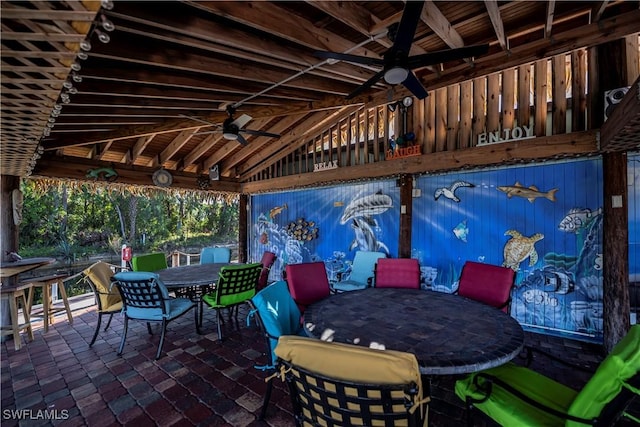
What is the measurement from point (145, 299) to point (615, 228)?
5.70 metres

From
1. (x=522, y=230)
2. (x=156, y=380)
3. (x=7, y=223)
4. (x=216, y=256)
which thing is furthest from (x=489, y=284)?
(x=7, y=223)

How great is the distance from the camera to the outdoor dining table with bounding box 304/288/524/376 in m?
1.64

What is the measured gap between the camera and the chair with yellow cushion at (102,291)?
11.6ft

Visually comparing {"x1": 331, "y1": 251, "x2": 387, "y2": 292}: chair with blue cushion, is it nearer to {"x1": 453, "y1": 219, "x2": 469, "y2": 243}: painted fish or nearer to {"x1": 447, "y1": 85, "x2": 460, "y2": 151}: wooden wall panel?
{"x1": 453, "y1": 219, "x2": 469, "y2": 243}: painted fish

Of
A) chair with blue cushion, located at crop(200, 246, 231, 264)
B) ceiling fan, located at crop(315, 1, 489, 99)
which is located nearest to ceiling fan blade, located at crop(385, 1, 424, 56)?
ceiling fan, located at crop(315, 1, 489, 99)

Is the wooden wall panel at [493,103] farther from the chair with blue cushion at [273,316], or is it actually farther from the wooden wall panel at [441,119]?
the chair with blue cushion at [273,316]

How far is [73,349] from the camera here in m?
3.42

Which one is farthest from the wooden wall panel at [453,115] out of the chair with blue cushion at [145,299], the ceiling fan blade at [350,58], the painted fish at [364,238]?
the chair with blue cushion at [145,299]

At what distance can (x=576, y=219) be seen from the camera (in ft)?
11.9

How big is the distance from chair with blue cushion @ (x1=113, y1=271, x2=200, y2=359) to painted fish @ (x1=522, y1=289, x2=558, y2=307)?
4803 millimetres

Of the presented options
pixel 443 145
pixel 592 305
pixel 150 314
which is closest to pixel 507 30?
pixel 443 145

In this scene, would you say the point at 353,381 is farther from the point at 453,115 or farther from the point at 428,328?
the point at 453,115

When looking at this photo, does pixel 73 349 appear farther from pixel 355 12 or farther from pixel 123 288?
pixel 355 12

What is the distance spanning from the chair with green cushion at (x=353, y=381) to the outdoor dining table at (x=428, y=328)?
1.45 ft
